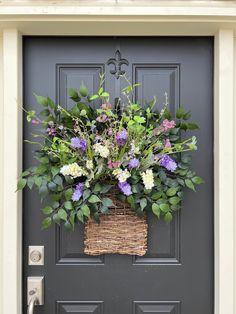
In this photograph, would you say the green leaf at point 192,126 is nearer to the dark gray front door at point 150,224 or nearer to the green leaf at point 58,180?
the dark gray front door at point 150,224

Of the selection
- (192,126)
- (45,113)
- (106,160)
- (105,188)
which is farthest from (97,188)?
(192,126)

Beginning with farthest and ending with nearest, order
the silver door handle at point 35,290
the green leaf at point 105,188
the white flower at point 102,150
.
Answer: the silver door handle at point 35,290 → the green leaf at point 105,188 → the white flower at point 102,150

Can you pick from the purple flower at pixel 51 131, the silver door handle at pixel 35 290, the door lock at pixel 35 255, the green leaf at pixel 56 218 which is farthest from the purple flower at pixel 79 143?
the silver door handle at pixel 35 290

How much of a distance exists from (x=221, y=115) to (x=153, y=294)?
3.30 ft

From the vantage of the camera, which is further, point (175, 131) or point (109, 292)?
point (109, 292)

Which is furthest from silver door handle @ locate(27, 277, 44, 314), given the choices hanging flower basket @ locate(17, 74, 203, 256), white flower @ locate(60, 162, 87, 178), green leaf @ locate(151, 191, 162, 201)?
green leaf @ locate(151, 191, 162, 201)

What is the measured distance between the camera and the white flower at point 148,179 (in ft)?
5.41

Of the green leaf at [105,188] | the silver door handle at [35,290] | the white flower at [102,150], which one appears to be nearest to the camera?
the white flower at [102,150]

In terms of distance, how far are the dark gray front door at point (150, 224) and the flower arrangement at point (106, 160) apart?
15cm

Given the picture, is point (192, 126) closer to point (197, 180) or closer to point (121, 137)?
point (197, 180)

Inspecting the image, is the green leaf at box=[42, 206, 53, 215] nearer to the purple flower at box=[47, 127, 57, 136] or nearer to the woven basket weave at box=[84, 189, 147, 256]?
the woven basket weave at box=[84, 189, 147, 256]

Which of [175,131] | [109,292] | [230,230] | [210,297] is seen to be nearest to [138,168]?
[175,131]

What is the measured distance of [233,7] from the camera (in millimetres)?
1722

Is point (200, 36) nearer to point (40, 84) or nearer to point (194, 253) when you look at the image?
point (40, 84)
